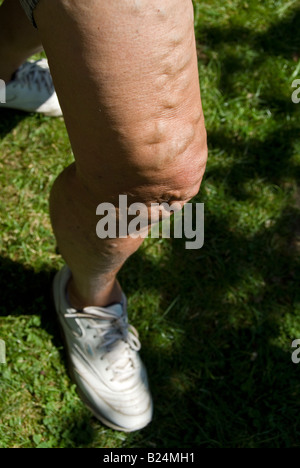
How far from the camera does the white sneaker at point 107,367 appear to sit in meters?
2.24

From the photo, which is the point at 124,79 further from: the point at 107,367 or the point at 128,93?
the point at 107,367

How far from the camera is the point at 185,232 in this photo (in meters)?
2.82

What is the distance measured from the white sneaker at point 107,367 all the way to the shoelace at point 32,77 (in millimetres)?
1066

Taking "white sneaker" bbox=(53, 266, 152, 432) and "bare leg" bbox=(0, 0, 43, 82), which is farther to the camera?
"white sneaker" bbox=(53, 266, 152, 432)

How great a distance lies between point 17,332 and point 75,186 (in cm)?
112

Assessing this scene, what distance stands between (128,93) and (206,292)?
169 centimetres

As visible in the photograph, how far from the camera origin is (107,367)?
→ 227 cm

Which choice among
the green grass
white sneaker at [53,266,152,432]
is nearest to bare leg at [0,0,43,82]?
the green grass

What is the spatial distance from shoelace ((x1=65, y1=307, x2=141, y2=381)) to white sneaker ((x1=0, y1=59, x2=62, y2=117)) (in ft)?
4.05

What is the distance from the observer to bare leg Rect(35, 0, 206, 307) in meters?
1.08

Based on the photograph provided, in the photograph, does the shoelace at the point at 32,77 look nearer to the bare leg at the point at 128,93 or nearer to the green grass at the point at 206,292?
the green grass at the point at 206,292

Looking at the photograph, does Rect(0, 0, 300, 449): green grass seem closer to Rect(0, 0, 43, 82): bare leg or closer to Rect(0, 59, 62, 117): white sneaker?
Rect(0, 59, 62, 117): white sneaker

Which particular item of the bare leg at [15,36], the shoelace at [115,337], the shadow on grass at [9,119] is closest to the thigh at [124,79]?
the bare leg at [15,36]

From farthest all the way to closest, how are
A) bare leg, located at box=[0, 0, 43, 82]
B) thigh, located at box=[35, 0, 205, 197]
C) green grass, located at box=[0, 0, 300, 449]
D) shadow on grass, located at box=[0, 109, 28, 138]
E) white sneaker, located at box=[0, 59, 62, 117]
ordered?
shadow on grass, located at box=[0, 109, 28, 138], white sneaker, located at box=[0, 59, 62, 117], green grass, located at box=[0, 0, 300, 449], bare leg, located at box=[0, 0, 43, 82], thigh, located at box=[35, 0, 205, 197]
